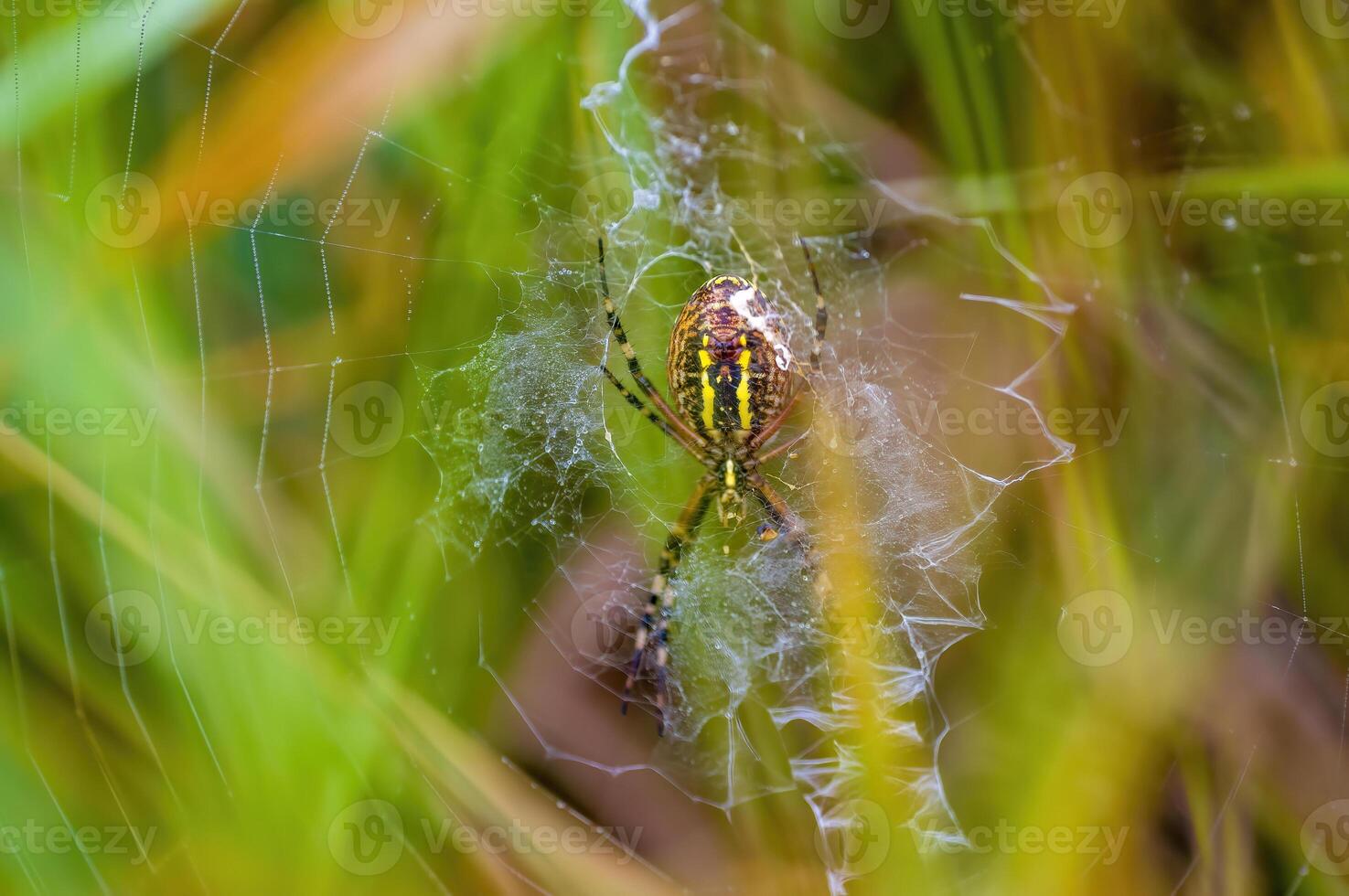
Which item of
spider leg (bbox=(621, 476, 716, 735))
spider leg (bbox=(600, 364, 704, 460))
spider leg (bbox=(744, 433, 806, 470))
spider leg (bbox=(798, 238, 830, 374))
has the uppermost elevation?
spider leg (bbox=(798, 238, 830, 374))

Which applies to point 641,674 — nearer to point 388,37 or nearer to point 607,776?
point 607,776

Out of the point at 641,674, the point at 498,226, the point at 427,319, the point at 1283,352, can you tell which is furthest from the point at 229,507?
the point at 1283,352

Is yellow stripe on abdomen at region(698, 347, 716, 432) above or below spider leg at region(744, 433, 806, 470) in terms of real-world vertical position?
above

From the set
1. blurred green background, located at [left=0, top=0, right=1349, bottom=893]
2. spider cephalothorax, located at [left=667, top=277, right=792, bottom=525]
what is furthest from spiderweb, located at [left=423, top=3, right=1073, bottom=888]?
spider cephalothorax, located at [left=667, top=277, right=792, bottom=525]

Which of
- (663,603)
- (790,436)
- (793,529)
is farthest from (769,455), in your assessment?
(663,603)

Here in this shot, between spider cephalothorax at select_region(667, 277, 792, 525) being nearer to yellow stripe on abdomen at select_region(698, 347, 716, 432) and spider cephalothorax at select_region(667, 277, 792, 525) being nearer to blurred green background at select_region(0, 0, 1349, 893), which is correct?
yellow stripe on abdomen at select_region(698, 347, 716, 432)

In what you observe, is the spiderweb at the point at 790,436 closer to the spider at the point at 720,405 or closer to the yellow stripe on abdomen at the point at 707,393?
the spider at the point at 720,405
